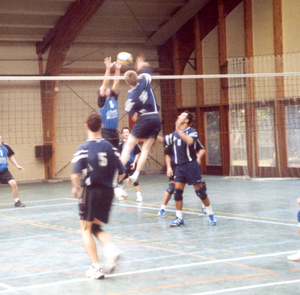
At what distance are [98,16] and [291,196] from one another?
10299 millimetres

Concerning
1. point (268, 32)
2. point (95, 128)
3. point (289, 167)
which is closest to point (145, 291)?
point (95, 128)

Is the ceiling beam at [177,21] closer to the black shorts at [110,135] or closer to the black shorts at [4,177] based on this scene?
the black shorts at [4,177]

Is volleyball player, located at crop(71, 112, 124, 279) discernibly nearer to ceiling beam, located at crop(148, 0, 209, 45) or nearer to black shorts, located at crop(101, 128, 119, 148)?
black shorts, located at crop(101, 128, 119, 148)

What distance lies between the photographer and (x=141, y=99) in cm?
645

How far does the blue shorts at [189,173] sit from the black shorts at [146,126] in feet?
5.60

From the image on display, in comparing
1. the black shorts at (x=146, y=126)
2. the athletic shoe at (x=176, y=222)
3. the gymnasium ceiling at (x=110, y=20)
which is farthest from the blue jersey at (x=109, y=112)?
the gymnasium ceiling at (x=110, y=20)

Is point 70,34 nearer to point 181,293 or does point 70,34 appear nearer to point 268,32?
point 268,32

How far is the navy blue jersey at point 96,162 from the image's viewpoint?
5164 millimetres

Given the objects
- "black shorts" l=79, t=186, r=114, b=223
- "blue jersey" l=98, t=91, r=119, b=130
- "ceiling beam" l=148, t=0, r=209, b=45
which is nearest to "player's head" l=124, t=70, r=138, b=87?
"blue jersey" l=98, t=91, r=119, b=130

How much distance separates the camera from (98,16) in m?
18.8

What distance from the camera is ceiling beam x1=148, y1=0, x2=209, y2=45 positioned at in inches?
761

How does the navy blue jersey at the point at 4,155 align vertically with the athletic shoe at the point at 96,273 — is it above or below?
above

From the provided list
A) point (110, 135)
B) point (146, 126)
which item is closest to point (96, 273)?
point (146, 126)

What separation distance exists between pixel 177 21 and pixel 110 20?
8.56 feet
